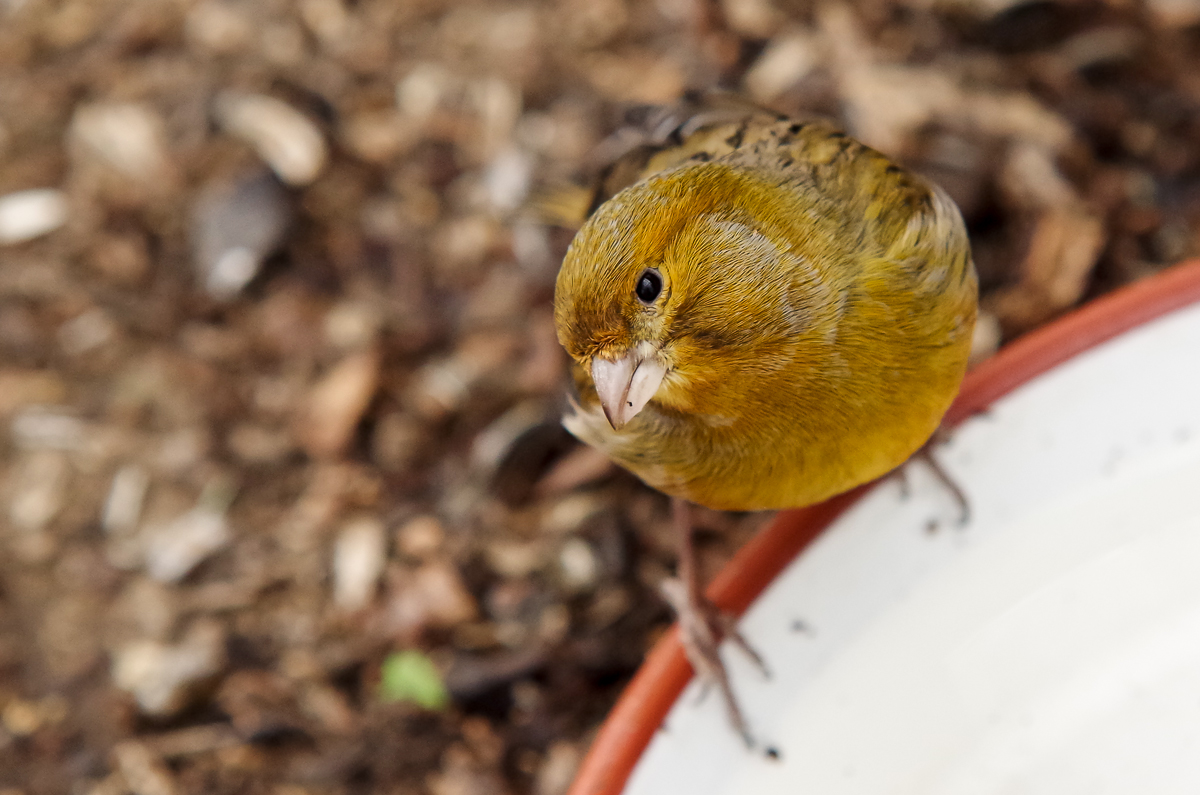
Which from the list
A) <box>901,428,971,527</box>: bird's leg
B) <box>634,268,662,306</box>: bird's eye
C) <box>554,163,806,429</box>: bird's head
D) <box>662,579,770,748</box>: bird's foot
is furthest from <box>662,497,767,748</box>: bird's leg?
<box>634,268,662,306</box>: bird's eye

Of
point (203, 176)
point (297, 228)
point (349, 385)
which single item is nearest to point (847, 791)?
point (349, 385)

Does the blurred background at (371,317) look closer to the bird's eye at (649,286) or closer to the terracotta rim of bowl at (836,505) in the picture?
the terracotta rim of bowl at (836,505)

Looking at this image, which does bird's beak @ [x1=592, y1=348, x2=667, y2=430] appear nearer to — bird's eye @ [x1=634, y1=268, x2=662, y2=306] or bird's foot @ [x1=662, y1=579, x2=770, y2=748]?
bird's eye @ [x1=634, y1=268, x2=662, y2=306]

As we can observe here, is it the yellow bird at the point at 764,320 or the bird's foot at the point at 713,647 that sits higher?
the yellow bird at the point at 764,320

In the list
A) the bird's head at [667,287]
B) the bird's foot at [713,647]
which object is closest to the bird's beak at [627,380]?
the bird's head at [667,287]

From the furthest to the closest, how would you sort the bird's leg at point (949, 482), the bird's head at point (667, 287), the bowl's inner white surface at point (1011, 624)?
the bird's leg at point (949, 482)
the bowl's inner white surface at point (1011, 624)
the bird's head at point (667, 287)

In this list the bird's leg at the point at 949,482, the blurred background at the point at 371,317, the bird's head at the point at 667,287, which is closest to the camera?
the bird's head at the point at 667,287

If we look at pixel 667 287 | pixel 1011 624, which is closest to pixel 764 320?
pixel 667 287

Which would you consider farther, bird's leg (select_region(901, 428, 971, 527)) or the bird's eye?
bird's leg (select_region(901, 428, 971, 527))
